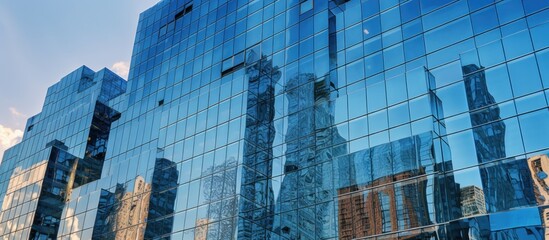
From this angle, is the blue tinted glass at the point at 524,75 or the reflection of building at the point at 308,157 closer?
the blue tinted glass at the point at 524,75

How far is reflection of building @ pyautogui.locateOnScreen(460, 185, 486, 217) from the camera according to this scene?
27.3 metres

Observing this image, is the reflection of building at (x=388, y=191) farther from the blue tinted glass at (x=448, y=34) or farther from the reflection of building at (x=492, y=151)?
the blue tinted glass at (x=448, y=34)

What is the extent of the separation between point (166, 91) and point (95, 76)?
70.7ft

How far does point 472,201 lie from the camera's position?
27781 millimetres

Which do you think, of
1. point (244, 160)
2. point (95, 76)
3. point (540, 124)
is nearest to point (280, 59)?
point (244, 160)

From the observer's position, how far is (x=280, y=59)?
4256 centimetres

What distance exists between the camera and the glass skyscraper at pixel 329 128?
28.2 m

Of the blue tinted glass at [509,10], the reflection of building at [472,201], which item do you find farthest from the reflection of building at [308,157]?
the blue tinted glass at [509,10]

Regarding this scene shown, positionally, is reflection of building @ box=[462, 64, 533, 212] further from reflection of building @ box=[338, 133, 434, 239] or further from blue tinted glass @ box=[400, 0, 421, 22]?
blue tinted glass @ box=[400, 0, 421, 22]

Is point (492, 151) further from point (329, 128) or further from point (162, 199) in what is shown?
point (162, 199)

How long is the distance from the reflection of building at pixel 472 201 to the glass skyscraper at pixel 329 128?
0.19ft

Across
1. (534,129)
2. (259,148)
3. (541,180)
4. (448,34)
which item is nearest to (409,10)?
(448,34)

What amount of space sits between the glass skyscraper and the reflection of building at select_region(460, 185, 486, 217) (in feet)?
0.19

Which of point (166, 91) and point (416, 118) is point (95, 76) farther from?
point (416, 118)
